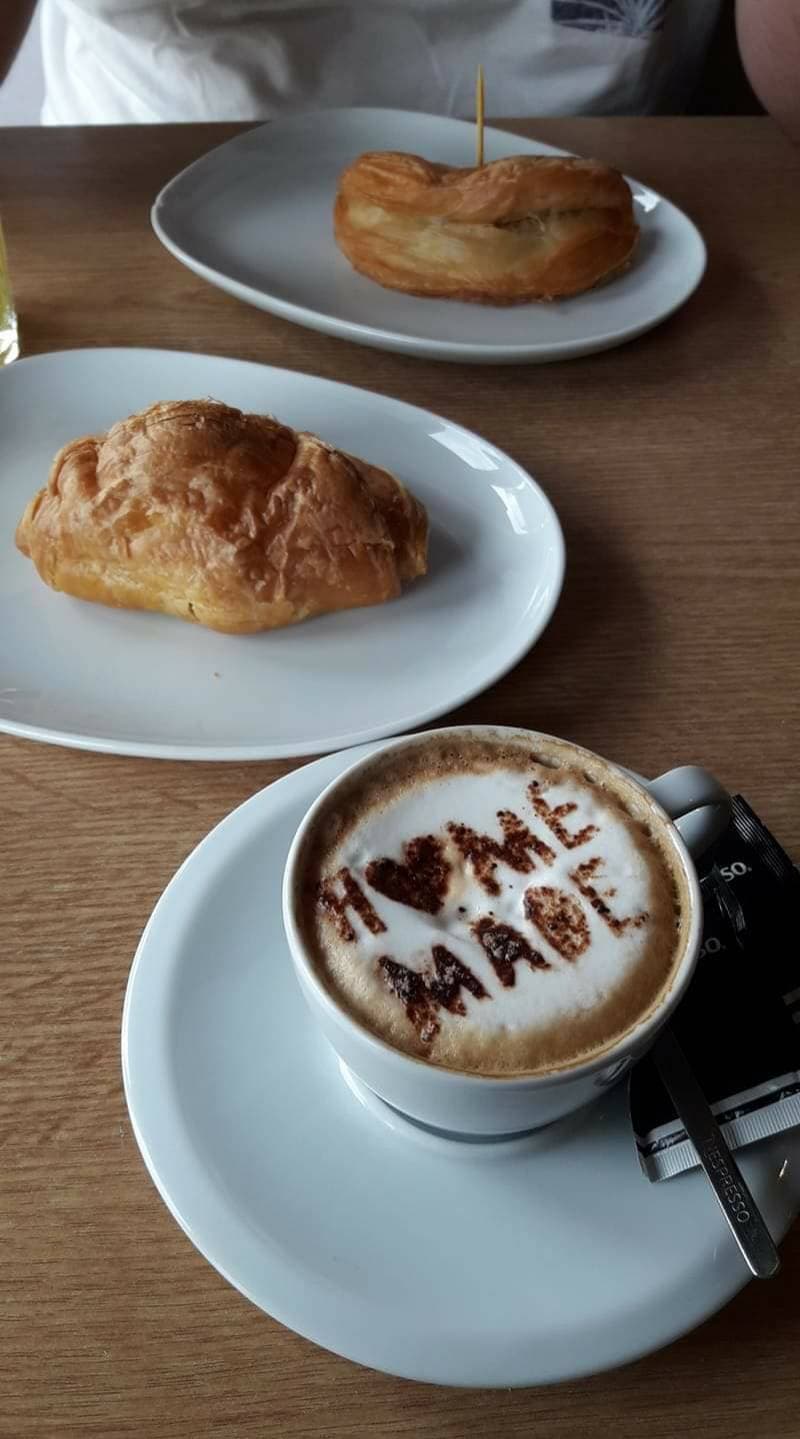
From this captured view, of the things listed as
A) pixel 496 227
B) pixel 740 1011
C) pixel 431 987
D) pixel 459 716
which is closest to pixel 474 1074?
pixel 431 987

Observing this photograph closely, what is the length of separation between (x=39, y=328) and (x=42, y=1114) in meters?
0.73

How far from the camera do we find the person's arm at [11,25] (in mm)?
1262

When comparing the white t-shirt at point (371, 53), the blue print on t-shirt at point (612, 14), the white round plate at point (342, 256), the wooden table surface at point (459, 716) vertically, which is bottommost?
the wooden table surface at point (459, 716)

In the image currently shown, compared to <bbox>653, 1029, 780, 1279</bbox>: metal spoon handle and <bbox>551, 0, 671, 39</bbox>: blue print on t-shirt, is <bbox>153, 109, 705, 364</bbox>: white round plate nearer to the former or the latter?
<bbox>551, 0, 671, 39</bbox>: blue print on t-shirt

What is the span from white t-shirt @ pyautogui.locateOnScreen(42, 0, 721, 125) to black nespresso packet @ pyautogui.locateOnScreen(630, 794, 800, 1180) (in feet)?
3.85

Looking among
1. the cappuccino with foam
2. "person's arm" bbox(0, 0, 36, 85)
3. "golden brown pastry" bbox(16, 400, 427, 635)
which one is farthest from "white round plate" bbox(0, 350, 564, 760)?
"person's arm" bbox(0, 0, 36, 85)

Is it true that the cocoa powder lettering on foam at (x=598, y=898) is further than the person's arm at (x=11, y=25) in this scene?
No

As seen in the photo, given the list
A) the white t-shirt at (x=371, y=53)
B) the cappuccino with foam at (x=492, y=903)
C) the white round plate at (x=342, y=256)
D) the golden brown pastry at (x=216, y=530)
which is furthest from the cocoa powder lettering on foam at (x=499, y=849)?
the white t-shirt at (x=371, y=53)

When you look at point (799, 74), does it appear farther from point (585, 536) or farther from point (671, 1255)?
point (671, 1255)

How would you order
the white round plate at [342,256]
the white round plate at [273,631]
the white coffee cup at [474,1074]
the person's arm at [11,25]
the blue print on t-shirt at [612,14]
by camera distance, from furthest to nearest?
the blue print on t-shirt at [612,14]
the person's arm at [11,25]
the white round plate at [342,256]
the white round plate at [273,631]
the white coffee cup at [474,1074]

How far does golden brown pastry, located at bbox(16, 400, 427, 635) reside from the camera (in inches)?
29.3

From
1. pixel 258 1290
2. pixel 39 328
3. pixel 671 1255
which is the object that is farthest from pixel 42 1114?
pixel 39 328

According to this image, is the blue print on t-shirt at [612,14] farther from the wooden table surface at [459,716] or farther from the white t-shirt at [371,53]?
the wooden table surface at [459,716]

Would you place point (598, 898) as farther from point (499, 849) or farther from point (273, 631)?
point (273, 631)
